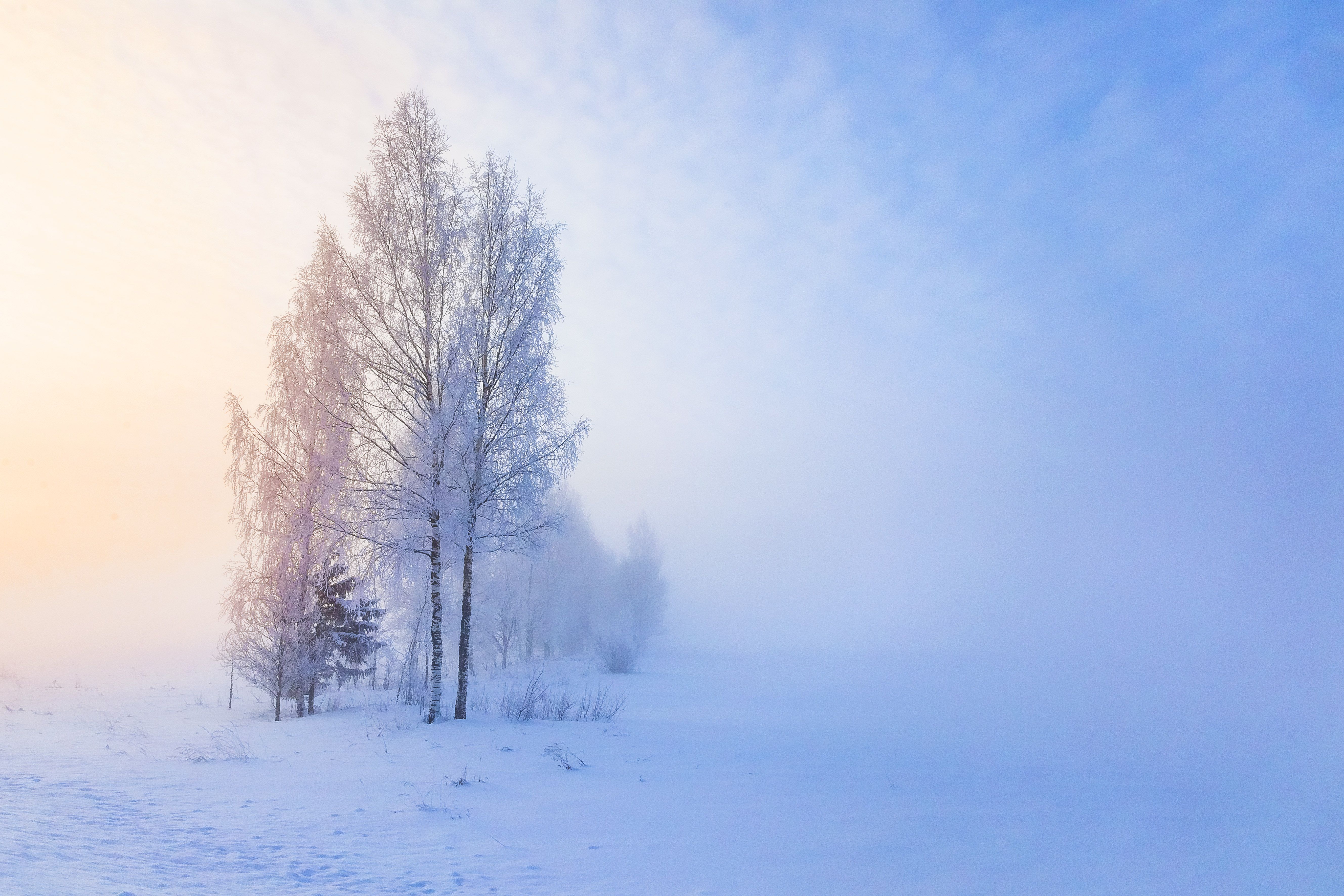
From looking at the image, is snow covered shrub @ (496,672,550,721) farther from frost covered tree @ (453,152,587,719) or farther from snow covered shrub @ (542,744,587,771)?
snow covered shrub @ (542,744,587,771)

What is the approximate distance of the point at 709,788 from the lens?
7.46 m

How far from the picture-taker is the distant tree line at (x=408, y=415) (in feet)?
39.1

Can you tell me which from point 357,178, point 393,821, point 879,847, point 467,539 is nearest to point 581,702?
point 467,539

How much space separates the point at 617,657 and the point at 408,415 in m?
24.8

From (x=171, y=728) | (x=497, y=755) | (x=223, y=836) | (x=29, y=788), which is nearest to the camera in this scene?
(x=223, y=836)

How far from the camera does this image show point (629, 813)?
6344mm

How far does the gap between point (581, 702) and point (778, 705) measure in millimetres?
8226

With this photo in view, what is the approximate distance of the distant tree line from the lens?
39.1 feet

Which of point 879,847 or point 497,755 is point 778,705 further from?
point 879,847

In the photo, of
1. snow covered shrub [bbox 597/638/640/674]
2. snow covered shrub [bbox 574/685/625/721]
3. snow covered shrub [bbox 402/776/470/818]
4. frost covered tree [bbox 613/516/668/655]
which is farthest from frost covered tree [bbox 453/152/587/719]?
frost covered tree [bbox 613/516/668/655]

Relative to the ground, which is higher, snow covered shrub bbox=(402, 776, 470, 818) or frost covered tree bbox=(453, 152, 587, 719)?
frost covered tree bbox=(453, 152, 587, 719)

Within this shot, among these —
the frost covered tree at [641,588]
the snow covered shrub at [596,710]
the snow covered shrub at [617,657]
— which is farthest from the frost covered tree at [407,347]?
the frost covered tree at [641,588]

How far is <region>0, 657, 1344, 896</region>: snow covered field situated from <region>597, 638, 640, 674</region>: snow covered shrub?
22.7 m

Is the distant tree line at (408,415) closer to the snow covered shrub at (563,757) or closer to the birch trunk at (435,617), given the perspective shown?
the birch trunk at (435,617)
